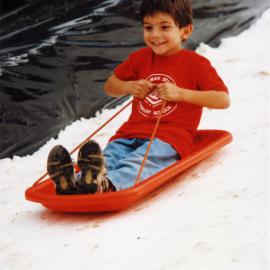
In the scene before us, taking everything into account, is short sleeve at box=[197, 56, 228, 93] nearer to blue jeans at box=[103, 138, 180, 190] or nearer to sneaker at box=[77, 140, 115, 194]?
blue jeans at box=[103, 138, 180, 190]

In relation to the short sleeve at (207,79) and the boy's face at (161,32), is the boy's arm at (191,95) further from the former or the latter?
the boy's face at (161,32)

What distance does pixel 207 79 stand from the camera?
1.93 metres

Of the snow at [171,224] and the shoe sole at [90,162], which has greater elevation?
the shoe sole at [90,162]

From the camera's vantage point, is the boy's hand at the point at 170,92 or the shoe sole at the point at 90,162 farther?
the boy's hand at the point at 170,92

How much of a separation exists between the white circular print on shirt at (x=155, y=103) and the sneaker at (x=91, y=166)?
41 cm

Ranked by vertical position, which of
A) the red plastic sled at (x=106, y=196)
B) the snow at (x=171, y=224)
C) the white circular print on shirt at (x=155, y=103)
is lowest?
the snow at (x=171, y=224)

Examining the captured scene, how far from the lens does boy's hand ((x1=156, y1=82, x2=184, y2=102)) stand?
1.87 m

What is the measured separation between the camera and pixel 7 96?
2.47 m

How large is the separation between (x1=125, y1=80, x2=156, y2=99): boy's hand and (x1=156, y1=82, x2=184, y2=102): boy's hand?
50 millimetres

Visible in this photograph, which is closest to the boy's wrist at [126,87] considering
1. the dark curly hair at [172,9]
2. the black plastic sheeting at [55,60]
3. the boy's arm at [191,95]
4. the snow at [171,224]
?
the boy's arm at [191,95]

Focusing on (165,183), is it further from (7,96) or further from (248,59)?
(248,59)

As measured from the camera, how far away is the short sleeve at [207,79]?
1925mm

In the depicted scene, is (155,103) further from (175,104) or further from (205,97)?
(205,97)

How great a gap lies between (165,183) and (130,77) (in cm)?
47
